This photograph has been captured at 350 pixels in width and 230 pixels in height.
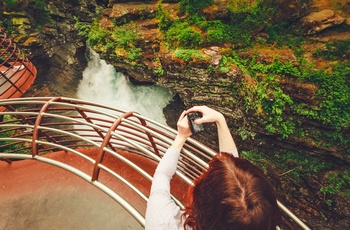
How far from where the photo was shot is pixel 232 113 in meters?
7.95

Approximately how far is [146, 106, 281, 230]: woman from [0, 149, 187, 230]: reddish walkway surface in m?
1.28

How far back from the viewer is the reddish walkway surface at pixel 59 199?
2.28 metres

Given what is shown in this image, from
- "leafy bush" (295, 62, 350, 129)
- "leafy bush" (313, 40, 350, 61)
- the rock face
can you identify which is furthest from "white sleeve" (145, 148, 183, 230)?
the rock face

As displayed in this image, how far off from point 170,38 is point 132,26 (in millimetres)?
2118

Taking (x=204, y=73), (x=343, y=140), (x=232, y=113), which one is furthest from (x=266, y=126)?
(x=204, y=73)

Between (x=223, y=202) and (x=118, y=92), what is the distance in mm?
11211

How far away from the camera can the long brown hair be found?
1000mm

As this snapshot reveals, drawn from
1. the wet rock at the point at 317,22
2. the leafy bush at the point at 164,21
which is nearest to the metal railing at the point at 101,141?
the leafy bush at the point at 164,21

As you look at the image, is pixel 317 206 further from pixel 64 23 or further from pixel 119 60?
pixel 64 23

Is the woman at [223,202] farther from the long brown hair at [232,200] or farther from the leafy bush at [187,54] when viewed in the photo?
the leafy bush at [187,54]

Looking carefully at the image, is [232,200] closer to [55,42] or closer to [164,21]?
[164,21]

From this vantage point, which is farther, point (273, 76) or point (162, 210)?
point (273, 76)

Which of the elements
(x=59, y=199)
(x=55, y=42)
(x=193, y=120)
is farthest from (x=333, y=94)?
(x=55, y=42)

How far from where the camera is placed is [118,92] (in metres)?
11.6
